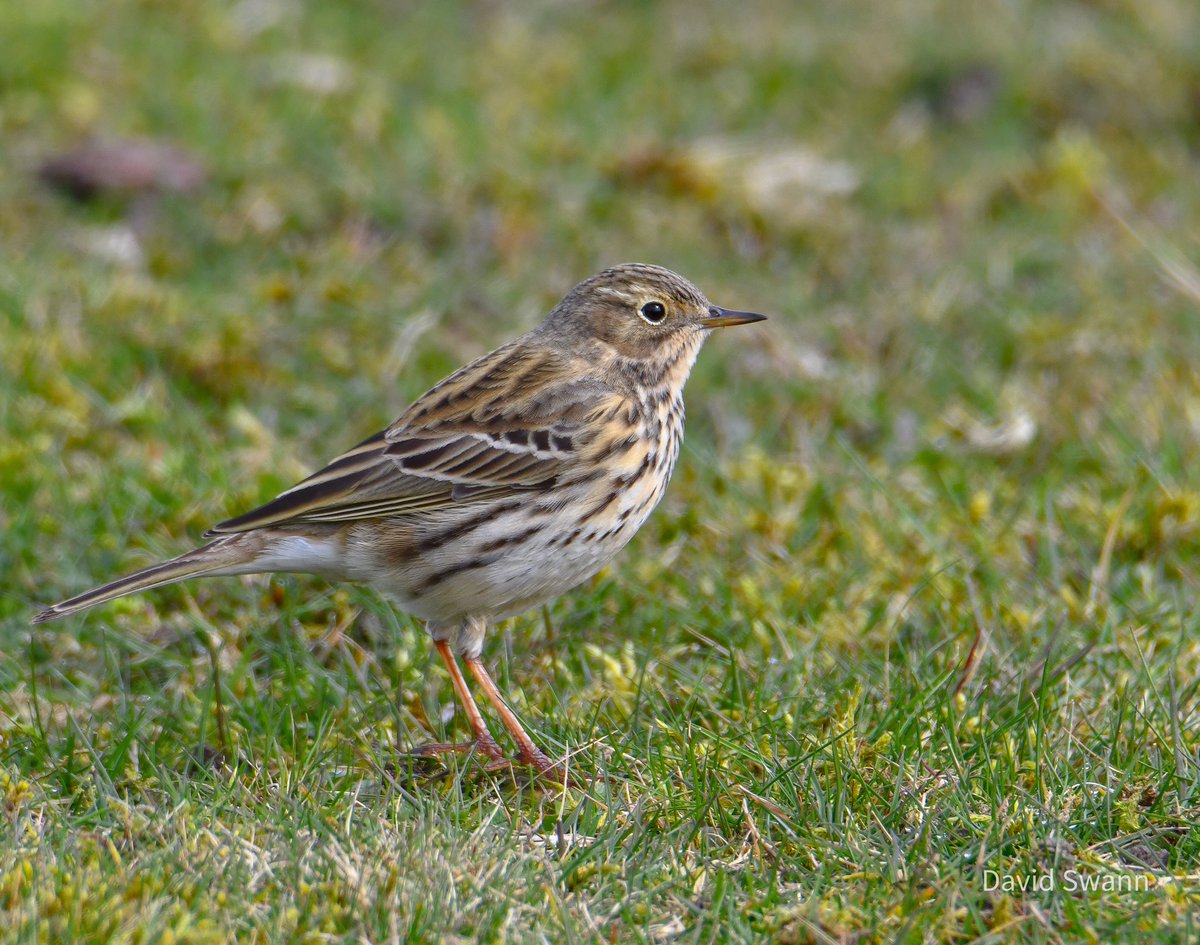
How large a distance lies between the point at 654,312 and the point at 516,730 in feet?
5.84

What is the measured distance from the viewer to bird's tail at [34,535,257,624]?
4793mm

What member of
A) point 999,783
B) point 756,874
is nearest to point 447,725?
point 756,874

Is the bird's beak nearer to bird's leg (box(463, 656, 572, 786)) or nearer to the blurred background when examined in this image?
the blurred background

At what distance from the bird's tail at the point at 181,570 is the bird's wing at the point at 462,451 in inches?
2.8

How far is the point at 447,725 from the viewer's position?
5.23 metres

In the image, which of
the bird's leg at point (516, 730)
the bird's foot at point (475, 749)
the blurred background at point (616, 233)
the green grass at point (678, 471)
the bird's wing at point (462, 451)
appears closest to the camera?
the green grass at point (678, 471)

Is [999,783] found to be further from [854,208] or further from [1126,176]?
[1126,176]

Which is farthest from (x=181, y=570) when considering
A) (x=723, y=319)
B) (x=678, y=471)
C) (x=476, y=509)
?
(x=678, y=471)

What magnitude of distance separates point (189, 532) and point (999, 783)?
3.35 m

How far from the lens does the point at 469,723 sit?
16.6ft

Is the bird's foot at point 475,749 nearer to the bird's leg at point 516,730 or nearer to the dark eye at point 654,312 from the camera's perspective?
the bird's leg at point 516,730

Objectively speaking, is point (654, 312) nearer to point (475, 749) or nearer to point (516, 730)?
point (516, 730)

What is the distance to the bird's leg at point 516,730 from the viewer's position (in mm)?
4598

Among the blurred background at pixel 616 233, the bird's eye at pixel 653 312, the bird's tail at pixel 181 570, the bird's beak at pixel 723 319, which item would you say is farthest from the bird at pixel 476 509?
the blurred background at pixel 616 233
